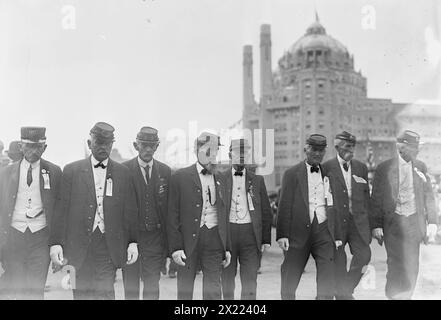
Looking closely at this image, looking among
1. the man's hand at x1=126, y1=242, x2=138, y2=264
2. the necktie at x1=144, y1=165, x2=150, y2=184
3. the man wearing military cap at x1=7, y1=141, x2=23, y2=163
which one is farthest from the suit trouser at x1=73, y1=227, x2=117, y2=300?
the man wearing military cap at x1=7, y1=141, x2=23, y2=163

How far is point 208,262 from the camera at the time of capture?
16.4 feet

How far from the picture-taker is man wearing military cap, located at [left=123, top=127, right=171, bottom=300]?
5340 millimetres

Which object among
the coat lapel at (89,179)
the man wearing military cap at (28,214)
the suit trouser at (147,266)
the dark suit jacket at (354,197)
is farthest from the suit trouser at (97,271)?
the dark suit jacket at (354,197)

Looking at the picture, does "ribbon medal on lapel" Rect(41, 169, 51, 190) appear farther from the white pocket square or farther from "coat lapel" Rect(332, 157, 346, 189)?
the white pocket square

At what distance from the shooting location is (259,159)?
730cm

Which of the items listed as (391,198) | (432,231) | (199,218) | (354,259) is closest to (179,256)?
(199,218)

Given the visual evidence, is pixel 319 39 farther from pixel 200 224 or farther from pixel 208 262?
pixel 208 262

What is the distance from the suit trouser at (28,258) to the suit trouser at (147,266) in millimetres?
875

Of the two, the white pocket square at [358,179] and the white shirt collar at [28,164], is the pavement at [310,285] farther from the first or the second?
the white shirt collar at [28,164]

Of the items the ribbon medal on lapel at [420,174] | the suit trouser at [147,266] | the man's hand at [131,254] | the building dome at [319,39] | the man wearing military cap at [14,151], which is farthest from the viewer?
the building dome at [319,39]

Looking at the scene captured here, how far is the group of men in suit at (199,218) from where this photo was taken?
4.80 metres

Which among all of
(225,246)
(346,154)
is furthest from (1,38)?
(346,154)
